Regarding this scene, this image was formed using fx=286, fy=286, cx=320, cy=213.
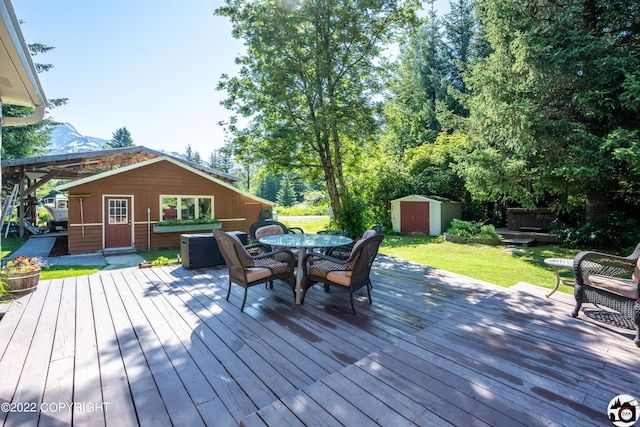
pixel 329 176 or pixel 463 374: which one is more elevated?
pixel 329 176

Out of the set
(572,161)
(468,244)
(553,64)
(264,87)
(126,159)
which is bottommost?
(468,244)

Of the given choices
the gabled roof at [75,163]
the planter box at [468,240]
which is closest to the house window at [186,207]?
the gabled roof at [75,163]

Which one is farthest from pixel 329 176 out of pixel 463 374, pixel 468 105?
pixel 463 374

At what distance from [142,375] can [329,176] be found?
8584 mm

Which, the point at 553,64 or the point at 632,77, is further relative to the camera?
the point at 553,64

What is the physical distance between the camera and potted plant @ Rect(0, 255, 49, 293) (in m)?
3.76

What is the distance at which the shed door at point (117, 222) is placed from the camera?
9805 millimetres

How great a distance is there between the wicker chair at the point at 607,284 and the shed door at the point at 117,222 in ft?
39.0

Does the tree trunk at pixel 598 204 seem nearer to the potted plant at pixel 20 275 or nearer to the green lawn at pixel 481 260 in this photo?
the green lawn at pixel 481 260

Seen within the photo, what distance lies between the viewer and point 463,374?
78.7 inches

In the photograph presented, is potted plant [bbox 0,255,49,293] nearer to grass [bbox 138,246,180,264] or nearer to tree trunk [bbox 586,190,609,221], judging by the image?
grass [bbox 138,246,180,264]

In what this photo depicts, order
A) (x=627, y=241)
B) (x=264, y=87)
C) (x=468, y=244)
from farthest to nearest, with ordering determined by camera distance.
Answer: (x=468, y=244) → (x=264, y=87) → (x=627, y=241)

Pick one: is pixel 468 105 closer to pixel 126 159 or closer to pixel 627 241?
pixel 627 241

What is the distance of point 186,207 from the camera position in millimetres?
11305
